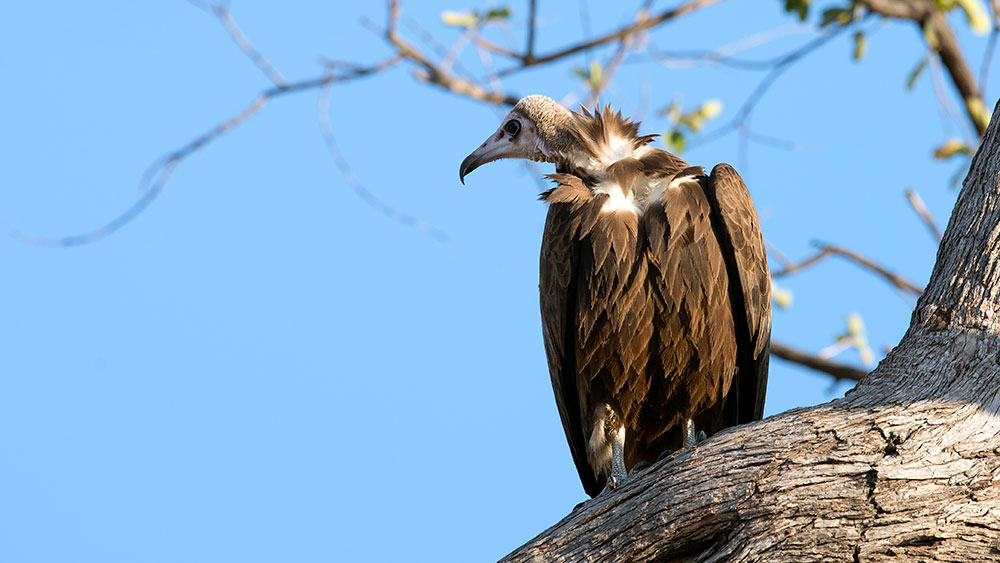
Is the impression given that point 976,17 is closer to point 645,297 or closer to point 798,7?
point 798,7

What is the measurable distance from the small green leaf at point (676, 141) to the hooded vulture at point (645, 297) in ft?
12.8

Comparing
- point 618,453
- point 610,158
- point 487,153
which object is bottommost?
point 618,453

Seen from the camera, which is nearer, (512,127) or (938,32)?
(512,127)

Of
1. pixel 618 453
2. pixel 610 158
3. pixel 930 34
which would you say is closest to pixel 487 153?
pixel 610 158

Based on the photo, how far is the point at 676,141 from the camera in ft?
31.7

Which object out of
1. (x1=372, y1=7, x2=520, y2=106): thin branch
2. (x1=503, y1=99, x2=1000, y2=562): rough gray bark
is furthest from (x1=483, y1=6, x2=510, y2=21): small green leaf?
(x1=503, y1=99, x2=1000, y2=562): rough gray bark

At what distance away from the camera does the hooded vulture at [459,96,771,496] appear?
5203 mm

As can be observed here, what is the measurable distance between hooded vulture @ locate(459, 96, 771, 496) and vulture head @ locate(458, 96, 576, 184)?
111 mm

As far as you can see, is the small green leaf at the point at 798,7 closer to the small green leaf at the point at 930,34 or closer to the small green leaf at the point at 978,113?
the small green leaf at the point at 930,34

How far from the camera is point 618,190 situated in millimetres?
5469

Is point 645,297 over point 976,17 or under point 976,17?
under

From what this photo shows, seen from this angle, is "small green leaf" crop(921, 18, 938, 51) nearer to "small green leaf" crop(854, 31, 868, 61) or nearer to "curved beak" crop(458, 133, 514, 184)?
"small green leaf" crop(854, 31, 868, 61)

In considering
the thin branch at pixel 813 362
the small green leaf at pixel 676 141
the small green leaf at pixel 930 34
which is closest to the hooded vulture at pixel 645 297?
the thin branch at pixel 813 362

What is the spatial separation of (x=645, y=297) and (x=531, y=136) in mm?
1494
